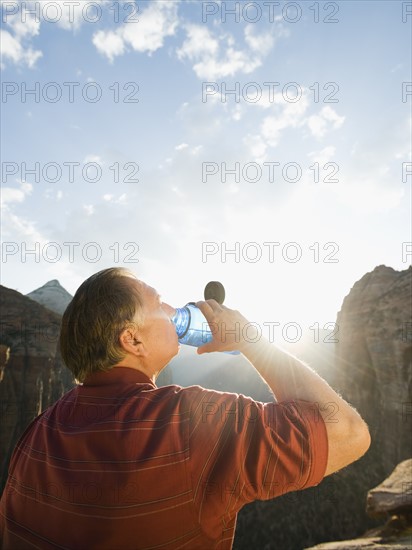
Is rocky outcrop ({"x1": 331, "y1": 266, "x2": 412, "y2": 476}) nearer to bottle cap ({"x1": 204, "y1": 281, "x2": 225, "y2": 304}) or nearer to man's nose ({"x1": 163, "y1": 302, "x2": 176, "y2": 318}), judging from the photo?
bottle cap ({"x1": 204, "y1": 281, "x2": 225, "y2": 304})

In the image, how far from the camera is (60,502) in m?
1.25

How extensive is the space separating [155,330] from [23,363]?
84.3 feet

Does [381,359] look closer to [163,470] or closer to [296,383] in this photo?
[296,383]

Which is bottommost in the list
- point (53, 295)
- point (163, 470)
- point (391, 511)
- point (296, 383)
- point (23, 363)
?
point (391, 511)

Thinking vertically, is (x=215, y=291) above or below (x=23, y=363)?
above

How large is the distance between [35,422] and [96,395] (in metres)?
0.46

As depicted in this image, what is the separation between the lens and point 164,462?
123cm

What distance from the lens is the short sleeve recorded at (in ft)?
4.07

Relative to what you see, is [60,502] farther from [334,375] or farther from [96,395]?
[334,375]

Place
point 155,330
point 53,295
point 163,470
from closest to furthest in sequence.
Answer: point 163,470 < point 155,330 < point 53,295

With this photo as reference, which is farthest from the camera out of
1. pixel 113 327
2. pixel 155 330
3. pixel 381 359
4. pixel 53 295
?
pixel 53 295

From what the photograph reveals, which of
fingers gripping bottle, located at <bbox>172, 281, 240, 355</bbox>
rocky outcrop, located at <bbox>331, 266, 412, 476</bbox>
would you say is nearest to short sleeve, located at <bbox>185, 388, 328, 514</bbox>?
fingers gripping bottle, located at <bbox>172, 281, 240, 355</bbox>

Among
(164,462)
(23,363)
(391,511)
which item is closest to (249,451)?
(164,462)

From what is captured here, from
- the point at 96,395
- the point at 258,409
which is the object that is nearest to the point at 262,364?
the point at 258,409
